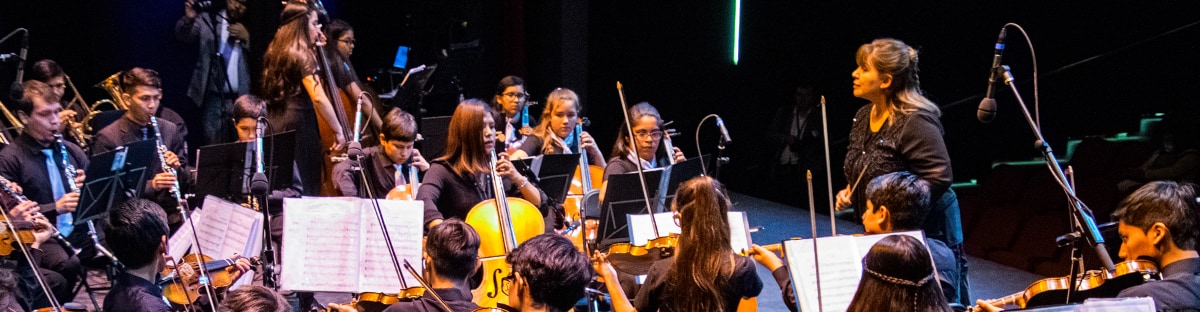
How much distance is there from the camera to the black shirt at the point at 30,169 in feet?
16.3

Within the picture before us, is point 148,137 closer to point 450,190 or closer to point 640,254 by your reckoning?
point 450,190

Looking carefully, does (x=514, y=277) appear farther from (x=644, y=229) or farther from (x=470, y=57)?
(x=470, y=57)

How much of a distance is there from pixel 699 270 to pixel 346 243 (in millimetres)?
1221

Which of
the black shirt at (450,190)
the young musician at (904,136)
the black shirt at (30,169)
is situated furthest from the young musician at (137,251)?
the young musician at (904,136)

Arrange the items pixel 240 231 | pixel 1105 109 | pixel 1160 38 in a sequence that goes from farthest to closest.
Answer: pixel 1105 109
pixel 1160 38
pixel 240 231

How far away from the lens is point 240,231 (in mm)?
3992

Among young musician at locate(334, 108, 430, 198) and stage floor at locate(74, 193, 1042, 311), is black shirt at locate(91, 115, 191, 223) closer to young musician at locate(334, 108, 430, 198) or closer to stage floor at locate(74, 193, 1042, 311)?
stage floor at locate(74, 193, 1042, 311)

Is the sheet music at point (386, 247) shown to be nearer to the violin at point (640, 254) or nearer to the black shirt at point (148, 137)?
the violin at point (640, 254)

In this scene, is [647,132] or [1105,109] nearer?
[647,132]

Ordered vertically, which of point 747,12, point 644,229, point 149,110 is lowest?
point 644,229

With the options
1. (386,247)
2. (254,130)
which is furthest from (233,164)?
(386,247)

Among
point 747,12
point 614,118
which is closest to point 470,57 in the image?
point 614,118

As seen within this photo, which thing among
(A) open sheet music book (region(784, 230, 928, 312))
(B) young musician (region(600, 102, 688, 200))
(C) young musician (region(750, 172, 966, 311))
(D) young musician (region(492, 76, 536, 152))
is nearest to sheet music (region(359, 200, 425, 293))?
(C) young musician (region(750, 172, 966, 311))

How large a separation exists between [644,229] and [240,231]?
155 centimetres
